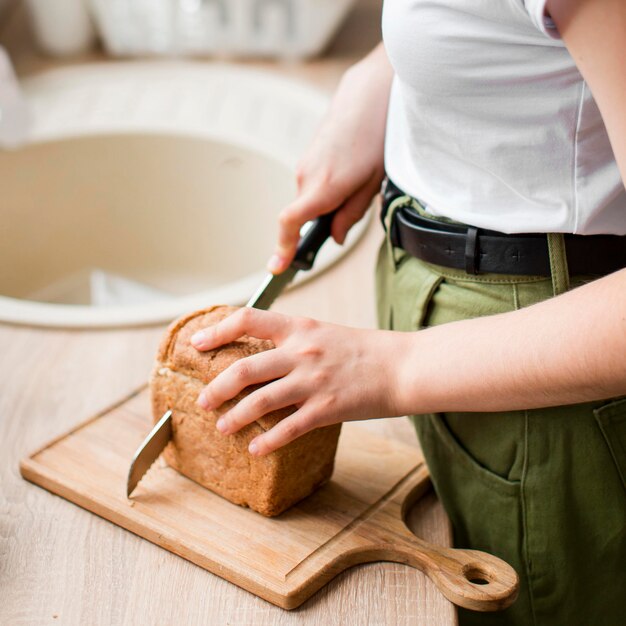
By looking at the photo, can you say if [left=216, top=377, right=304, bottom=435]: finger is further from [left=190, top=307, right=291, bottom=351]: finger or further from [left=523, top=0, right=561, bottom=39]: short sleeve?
[left=523, top=0, right=561, bottom=39]: short sleeve

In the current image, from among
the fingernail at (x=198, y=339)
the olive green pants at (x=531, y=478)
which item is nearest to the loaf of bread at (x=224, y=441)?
the fingernail at (x=198, y=339)

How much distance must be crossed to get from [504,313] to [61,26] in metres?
1.40

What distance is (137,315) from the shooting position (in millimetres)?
1112

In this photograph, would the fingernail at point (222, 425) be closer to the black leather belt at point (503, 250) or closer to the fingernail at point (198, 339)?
the fingernail at point (198, 339)

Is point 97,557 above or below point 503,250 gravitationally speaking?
below

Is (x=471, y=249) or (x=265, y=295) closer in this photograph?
(x=471, y=249)

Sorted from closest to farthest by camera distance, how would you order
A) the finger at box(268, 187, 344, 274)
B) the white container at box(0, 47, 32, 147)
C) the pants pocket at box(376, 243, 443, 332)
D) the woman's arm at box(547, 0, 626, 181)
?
the woman's arm at box(547, 0, 626, 181), the pants pocket at box(376, 243, 443, 332), the finger at box(268, 187, 344, 274), the white container at box(0, 47, 32, 147)

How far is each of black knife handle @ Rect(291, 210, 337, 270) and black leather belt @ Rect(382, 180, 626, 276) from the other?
16 cm

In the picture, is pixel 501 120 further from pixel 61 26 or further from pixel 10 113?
pixel 61 26

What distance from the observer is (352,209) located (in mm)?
966

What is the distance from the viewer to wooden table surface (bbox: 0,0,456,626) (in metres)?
0.71

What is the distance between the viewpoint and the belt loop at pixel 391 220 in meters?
0.83

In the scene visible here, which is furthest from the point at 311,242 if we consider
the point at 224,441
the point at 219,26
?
the point at 219,26

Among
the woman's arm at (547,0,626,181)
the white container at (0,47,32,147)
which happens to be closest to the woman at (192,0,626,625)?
the woman's arm at (547,0,626,181)
